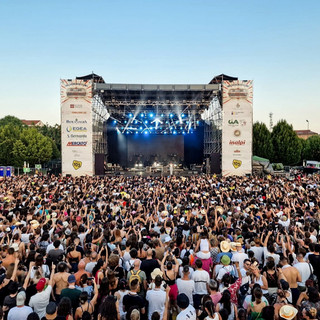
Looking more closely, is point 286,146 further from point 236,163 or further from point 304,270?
point 304,270

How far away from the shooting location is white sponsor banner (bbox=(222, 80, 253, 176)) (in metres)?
23.5

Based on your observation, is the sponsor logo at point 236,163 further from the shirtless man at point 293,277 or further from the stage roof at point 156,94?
the shirtless man at point 293,277

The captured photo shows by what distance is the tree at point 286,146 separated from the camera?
40.9 meters

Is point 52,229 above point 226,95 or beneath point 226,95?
beneath

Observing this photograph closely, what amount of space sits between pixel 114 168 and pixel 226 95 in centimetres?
1429

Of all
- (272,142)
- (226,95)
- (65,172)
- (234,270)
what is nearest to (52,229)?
(234,270)

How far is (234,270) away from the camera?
4.48 metres

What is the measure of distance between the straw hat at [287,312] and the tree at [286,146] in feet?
136

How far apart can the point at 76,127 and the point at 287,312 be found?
22.1 m

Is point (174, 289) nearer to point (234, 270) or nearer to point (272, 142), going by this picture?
point (234, 270)

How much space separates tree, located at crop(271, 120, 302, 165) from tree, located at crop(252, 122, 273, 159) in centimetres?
122

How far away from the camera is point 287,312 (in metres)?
3.16

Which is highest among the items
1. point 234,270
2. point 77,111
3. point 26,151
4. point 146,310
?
point 77,111

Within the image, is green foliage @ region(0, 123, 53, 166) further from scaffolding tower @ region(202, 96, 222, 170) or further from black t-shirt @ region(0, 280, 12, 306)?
black t-shirt @ region(0, 280, 12, 306)
